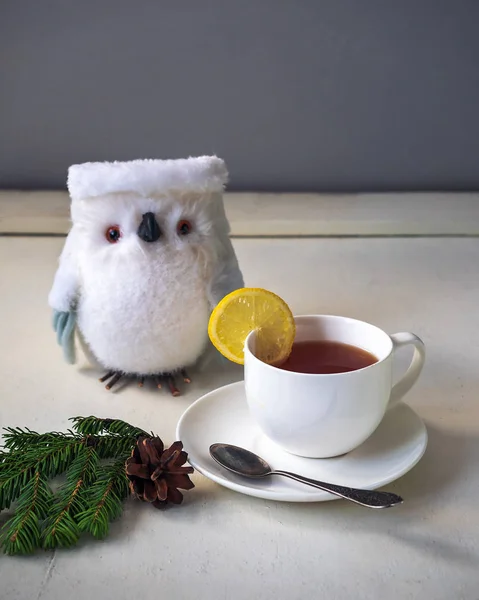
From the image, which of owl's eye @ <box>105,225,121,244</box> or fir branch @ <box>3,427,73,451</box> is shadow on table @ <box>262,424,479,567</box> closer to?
fir branch @ <box>3,427,73,451</box>

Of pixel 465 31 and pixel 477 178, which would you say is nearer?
pixel 465 31

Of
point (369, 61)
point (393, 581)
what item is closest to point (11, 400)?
point (393, 581)

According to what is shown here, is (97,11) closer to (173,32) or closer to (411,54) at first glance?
(173,32)

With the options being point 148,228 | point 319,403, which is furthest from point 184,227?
point 319,403

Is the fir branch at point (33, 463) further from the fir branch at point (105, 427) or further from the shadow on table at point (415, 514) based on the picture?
the shadow on table at point (415, 514)

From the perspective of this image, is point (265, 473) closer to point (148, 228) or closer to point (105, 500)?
point (105, 500)
